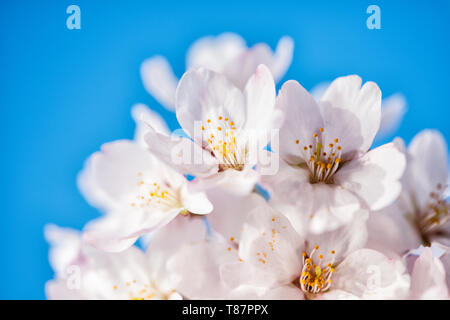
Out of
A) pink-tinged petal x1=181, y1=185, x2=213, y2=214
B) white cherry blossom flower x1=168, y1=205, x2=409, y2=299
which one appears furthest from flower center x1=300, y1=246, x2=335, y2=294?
pink-tinged petal x1=181, y1=185, x2=213, y2=214

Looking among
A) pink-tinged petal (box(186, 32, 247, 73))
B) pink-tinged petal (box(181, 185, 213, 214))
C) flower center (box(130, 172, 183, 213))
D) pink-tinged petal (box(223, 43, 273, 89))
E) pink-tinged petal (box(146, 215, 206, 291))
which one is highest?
pink-tinged petal (box(186, 32, 247, 73))

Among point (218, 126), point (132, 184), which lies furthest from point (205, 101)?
point (132, 184)

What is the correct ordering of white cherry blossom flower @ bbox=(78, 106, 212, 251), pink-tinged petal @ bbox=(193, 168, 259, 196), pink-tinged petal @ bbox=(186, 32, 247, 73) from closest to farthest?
pink-tinged petal @ bbox=(193, 168, 259, 196) < white cherry blossom flower @ bbox=(78, 106, 212, 251) < pink-tinged petal @ bbox=(186, 32, 247, 73)

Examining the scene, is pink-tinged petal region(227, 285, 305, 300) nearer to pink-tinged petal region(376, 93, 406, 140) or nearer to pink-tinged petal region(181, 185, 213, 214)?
pink-tinged petal region(181, 185, 213, 214)

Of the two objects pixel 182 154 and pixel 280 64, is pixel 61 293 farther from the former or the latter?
pixel 280 64

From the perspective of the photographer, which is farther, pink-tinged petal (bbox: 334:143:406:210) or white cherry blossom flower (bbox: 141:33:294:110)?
white cherry blossom flower (bbox: 141:33:294:110)
